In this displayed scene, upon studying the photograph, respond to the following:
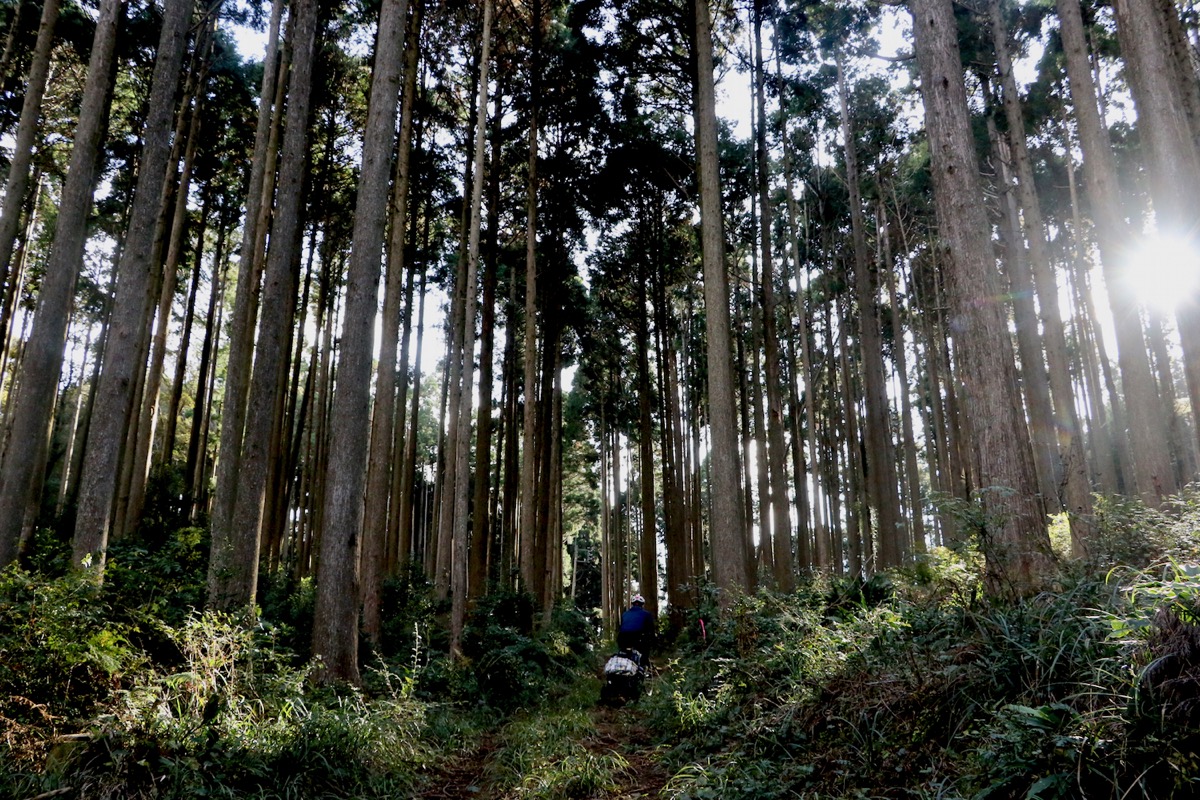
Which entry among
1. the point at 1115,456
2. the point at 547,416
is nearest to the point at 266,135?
the point at 547,416

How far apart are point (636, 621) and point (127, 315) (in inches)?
320

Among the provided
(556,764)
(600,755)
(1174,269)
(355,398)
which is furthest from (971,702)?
(1174,269)

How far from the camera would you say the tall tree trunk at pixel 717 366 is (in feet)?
31.8

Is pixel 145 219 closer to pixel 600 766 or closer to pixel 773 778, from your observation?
pixel 600 766

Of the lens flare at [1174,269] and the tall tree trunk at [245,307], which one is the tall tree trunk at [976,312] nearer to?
the lens flare at [1174,269]

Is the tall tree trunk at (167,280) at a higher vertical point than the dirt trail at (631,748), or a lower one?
higher

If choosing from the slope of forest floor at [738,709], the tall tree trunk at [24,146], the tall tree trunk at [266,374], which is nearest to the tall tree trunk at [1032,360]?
the slope of forest floor at [738,709]

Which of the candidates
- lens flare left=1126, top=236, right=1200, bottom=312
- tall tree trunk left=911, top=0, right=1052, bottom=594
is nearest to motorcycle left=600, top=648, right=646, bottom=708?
tall tree trunk left=911, top=0, right=1052, bottom=594

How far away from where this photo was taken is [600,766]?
200 inches

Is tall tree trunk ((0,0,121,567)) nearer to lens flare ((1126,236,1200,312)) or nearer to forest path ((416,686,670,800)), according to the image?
forest path ((416,686,670,800))

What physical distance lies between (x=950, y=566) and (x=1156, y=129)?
278 inches

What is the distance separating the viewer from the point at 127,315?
7.89m

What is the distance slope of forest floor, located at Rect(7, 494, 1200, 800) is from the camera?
105 inches

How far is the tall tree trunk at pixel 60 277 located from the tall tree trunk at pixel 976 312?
34.6ft
